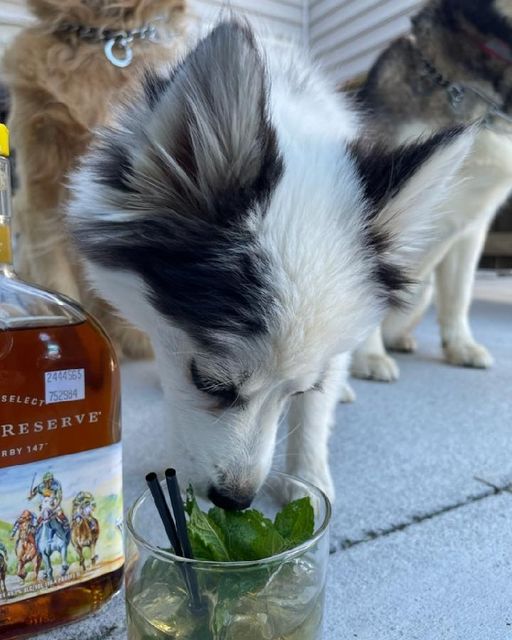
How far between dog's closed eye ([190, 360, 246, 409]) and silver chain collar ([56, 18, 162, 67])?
46.7 inches

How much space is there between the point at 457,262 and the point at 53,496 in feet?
7.70

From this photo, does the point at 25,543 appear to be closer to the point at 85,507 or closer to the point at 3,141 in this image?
the point at 85,507

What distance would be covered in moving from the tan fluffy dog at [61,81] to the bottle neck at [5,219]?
2.79 feet

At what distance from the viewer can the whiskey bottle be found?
2.71 ft

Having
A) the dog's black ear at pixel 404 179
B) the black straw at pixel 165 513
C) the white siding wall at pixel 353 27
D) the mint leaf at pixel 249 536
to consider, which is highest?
the white siding wall at pixel 353 27

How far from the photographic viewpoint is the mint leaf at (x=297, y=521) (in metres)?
0.76

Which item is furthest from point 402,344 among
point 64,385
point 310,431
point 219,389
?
point 64,385

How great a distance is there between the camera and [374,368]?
7.82ft

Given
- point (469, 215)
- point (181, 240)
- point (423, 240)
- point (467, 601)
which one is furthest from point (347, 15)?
point (467, 601)

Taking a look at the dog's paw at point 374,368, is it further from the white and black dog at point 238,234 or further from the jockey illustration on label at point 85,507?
the jockey illustration on label at point 85,507

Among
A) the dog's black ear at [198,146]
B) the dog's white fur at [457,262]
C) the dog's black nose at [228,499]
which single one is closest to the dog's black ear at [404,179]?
the dog's black ear at [198,146]

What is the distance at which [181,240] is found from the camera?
104cm

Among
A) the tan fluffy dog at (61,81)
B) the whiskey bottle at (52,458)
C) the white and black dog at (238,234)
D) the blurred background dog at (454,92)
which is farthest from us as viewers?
the blurred background dog at (454,92)

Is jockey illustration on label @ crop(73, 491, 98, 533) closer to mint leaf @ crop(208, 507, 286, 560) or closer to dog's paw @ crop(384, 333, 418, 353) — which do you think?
Result: mint leaf @ crop(208, 507, 286, 560)
